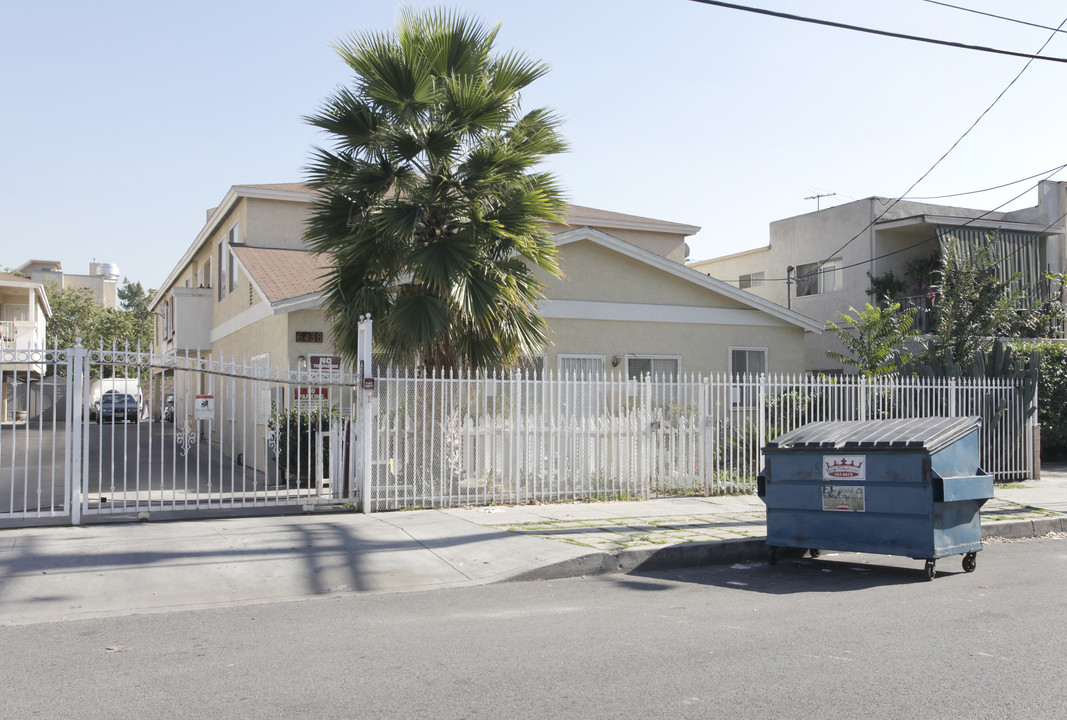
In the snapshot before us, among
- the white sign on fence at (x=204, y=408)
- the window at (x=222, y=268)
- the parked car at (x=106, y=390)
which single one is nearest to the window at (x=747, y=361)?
the white sign on fence at (x=204, y=408)

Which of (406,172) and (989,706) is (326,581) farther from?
A: (406,172)

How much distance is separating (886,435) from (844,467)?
0.52 meters

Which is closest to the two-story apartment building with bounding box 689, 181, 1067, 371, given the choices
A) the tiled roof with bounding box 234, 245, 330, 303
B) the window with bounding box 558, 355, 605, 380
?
the window with bounding box 558, 355, 605, 380

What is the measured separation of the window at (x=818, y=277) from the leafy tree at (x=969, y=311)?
8.58 m

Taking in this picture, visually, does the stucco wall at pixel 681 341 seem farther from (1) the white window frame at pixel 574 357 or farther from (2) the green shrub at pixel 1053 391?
(2) the green shrub at pixel 1053 391

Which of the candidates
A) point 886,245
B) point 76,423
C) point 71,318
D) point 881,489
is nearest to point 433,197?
point 76,423

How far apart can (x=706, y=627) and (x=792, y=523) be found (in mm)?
3104

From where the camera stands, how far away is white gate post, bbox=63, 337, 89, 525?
988 cm

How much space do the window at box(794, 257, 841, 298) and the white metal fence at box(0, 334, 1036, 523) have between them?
1048 centimetres

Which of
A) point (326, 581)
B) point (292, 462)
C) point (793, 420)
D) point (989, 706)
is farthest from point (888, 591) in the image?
point (292, 462)

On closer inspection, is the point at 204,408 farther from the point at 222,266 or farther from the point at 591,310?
the point at 222,266

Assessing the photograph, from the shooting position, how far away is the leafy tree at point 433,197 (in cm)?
1223

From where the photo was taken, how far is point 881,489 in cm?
884

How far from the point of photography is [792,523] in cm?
939
